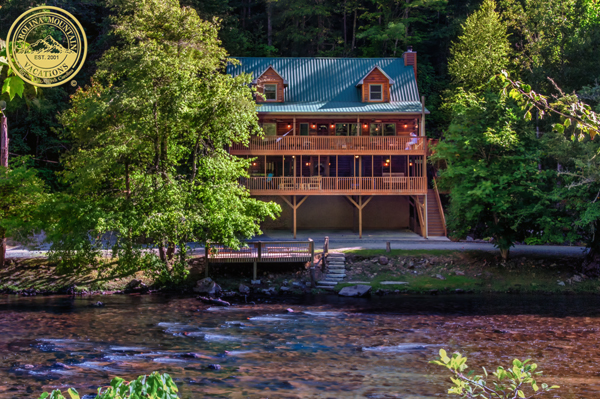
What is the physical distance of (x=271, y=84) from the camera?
123 ft

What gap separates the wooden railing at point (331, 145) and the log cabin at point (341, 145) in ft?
0.21

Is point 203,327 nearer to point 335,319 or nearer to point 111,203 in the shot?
point 335,319

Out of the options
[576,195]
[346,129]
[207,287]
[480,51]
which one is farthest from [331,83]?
[207,287]

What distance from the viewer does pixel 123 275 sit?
27.8 m

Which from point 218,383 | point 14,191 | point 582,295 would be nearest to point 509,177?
point 582,295

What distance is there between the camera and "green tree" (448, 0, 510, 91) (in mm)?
39375

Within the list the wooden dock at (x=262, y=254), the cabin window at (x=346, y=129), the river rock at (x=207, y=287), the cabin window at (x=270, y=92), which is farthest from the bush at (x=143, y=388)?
the cabin window at (x=346, y=129)

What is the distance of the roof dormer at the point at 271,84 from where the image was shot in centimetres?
3712

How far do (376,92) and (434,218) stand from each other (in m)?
9.71

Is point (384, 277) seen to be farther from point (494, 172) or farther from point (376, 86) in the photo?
point (376, 86)

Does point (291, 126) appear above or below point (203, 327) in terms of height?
above

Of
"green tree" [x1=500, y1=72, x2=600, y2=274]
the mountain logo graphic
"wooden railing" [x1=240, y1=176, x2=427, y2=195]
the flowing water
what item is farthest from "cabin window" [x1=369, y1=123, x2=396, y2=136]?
the mountain logo graphic

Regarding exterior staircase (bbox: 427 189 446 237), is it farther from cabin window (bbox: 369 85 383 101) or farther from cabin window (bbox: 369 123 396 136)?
cabin window (bbox: 369 85 383 101)

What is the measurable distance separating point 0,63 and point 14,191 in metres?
26.8
